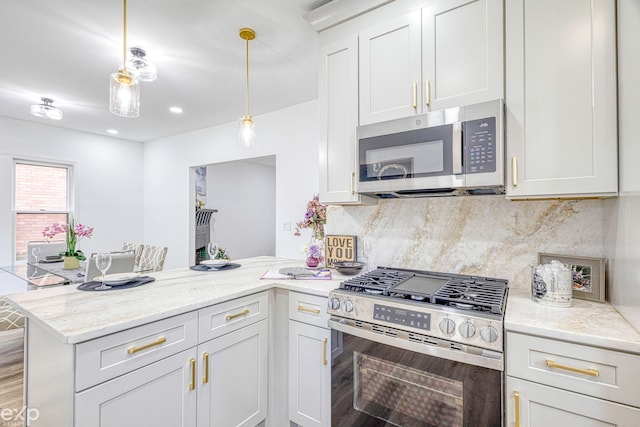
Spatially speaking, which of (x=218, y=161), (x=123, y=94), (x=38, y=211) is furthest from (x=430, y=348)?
(x=38, y=211)

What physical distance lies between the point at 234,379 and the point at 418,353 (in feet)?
3.10

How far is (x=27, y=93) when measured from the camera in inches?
127

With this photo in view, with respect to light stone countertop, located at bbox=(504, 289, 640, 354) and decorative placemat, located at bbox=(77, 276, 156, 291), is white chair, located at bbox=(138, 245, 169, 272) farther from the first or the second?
light stone countertop, located at bbox=(504, 289, 640, 354)

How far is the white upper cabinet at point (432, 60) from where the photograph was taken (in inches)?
59.1

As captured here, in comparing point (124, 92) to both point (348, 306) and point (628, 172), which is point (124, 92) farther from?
point (628, 172)

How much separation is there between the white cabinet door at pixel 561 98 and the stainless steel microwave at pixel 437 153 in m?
0.10

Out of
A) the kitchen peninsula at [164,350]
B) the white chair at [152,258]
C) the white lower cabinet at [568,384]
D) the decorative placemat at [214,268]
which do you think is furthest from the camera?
the white chair at [152,258]

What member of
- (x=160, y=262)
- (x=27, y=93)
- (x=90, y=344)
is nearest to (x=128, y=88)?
(x=90, y=344)

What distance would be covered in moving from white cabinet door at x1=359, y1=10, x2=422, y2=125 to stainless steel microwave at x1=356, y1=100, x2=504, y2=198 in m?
0.10

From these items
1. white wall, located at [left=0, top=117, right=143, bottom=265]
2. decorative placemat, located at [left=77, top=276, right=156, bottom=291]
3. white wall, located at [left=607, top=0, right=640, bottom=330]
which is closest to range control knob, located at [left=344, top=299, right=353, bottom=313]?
white wall, located at [left=607, top=0, right=640, bottom=330]

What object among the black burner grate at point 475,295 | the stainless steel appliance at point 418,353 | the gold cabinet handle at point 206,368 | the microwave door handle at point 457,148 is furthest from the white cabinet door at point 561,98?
the gold cabinet handle at point 206,368

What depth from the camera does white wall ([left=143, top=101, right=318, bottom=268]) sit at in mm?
3648

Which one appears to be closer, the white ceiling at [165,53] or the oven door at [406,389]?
the oven door at [406,389]

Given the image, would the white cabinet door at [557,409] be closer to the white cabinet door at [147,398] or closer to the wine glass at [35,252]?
the white cabinet door at [147,398]
